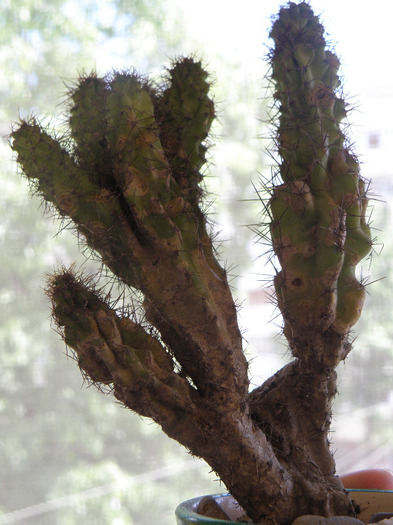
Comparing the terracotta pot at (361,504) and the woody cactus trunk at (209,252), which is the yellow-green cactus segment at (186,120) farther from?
the terracotta pot at (361,504)

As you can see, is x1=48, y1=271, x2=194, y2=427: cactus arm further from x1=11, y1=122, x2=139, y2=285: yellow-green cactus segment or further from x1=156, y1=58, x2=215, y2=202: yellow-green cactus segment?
x1=156, y1=58, x2=215, y2=202: yellow-green cactus segment

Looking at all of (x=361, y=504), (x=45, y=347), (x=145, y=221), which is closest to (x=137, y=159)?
(x=145, y=221)

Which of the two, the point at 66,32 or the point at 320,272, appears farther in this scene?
the point at 66,32

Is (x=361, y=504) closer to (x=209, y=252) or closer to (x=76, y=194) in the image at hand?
(x=209, y=252)

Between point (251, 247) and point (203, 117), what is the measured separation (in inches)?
25.5

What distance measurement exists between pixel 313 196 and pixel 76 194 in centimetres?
21

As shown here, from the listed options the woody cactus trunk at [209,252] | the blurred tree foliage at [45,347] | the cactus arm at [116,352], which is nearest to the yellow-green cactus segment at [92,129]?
the woody cactus trunk at [209,252]

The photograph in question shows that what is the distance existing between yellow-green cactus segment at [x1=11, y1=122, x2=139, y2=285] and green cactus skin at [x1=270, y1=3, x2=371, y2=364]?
14 centimetres

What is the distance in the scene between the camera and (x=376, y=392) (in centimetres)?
118

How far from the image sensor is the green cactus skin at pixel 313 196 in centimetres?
49

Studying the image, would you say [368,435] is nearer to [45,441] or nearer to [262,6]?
[45,441]

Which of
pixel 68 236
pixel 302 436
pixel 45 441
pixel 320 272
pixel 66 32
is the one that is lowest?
pixel 302 436

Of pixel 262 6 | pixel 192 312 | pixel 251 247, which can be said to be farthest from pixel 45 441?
pixel 262 6

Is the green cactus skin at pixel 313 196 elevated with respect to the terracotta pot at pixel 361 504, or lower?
elevated
